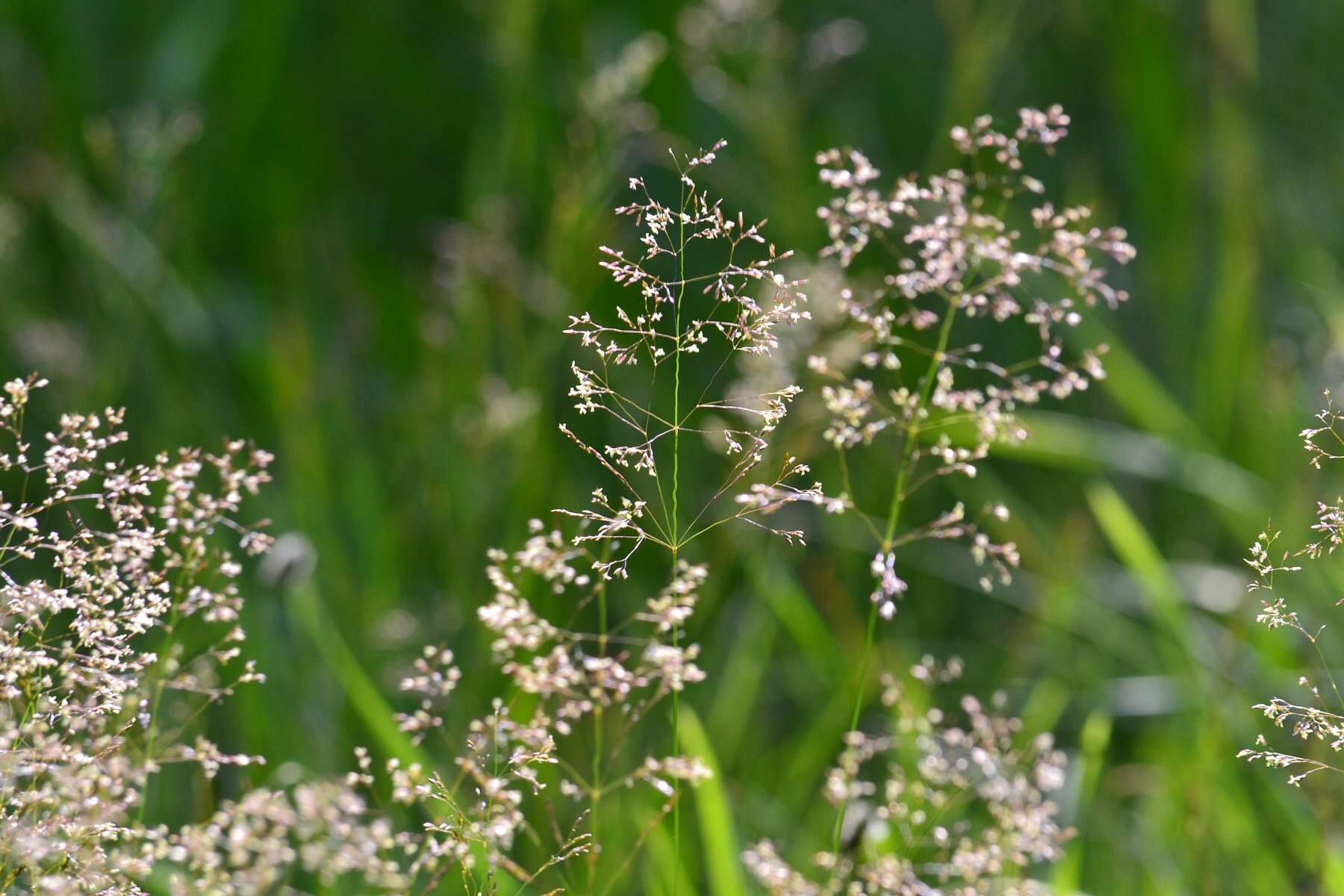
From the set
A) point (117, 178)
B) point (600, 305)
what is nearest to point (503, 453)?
point (600, 305)

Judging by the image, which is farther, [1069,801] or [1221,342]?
[1221,342]

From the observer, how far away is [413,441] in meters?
2.11

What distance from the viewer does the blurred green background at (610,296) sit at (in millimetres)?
1597

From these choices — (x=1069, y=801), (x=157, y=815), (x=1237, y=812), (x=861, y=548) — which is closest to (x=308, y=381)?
(x=157, y=815)

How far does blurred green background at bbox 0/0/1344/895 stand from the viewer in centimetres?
160

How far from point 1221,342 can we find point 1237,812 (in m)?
0.85

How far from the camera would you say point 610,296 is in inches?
91.0

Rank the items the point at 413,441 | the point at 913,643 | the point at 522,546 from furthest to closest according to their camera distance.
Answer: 1. the point at 413,441
2. the point at 913,643
3. the point at 522,546

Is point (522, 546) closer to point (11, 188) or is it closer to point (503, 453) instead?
point (503, 453)

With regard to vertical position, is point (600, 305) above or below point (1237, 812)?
above

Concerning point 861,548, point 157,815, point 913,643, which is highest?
point 861,548

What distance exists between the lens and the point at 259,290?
2543 millimetres

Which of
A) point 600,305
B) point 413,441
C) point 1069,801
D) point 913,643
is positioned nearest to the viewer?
point 1069,801

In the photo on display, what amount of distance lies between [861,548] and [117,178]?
1290 mm
